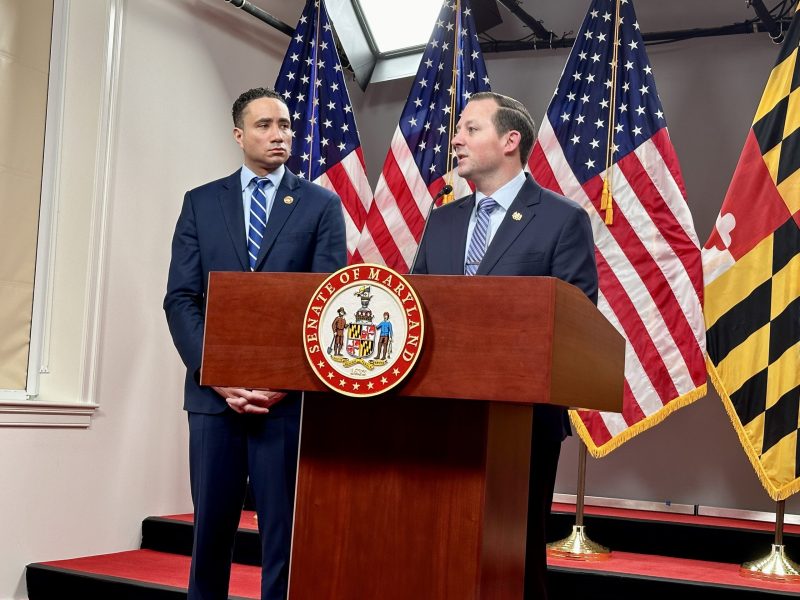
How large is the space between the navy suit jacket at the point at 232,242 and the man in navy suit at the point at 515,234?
0.37 metres

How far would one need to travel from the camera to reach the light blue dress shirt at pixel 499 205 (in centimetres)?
217

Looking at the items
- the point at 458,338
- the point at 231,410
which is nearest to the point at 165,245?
the point at 231,410

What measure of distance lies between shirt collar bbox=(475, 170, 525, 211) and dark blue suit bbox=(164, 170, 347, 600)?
49 centimetres

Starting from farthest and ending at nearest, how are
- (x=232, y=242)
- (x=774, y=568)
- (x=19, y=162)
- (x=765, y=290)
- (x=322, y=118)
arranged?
(x=322, y=118) < (x=19, y=162) < (x=765, y=290) < (x=774, y=568) < (x=232, y=242)

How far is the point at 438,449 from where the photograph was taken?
1563 mm

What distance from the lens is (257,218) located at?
253 cm

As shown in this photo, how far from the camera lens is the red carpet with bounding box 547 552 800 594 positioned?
128 inches

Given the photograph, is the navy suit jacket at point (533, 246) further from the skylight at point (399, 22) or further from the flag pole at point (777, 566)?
the skylight at point (399, 22)

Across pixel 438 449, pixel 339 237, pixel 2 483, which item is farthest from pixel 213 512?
pixel 2 483

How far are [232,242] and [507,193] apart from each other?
74 centimetres

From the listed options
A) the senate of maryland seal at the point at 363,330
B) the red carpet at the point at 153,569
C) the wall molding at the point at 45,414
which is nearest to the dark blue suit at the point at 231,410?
the senate of maryland seal at the point at 363,330

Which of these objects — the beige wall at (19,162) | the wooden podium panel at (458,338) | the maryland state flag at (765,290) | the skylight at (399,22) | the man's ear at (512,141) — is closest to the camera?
the wooden podium panel at (458,338)

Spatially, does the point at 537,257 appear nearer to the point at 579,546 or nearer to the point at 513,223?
the point at 513,223

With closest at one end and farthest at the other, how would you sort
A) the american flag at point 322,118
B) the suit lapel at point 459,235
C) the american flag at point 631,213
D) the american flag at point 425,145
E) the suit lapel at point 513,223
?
1. the suit lapel at point 513,223
2. the suit lapel at point 459,235
3. the american flag at point 631,213
4. the american flag at point 425,145
5. the american flag at point 322,118
